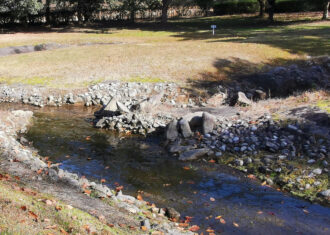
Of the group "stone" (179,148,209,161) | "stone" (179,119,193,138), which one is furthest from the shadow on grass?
"stone" (179,148,209,161)

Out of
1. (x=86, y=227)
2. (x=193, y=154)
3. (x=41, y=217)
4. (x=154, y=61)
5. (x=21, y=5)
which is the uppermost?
(x=21, y=5)

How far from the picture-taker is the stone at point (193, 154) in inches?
494

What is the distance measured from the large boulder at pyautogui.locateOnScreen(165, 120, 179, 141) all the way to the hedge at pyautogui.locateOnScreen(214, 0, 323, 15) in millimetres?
40118

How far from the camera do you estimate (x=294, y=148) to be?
1205 centimetres

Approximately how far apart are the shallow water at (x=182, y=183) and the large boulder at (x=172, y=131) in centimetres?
57

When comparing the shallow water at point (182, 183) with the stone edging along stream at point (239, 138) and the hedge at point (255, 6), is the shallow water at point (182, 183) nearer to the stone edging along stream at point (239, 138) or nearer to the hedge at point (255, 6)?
the stone edging along stream at point (239, 138)

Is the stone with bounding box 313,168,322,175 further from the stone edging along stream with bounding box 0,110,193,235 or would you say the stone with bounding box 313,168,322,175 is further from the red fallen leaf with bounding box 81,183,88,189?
the red fallen leaf with bounding box 81,183,88,189

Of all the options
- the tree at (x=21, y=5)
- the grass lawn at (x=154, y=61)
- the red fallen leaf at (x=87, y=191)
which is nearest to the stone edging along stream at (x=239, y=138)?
the grass lawn at (x=154, y=61)

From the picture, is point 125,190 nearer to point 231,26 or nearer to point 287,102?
point 287,102

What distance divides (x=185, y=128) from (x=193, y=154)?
1653 mm

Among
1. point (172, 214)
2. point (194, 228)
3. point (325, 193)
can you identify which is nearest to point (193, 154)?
point (325, 193)

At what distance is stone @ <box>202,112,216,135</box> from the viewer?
45.7 ft

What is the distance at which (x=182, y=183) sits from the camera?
1066 centimetres

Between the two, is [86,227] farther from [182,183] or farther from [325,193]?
[325,193]
